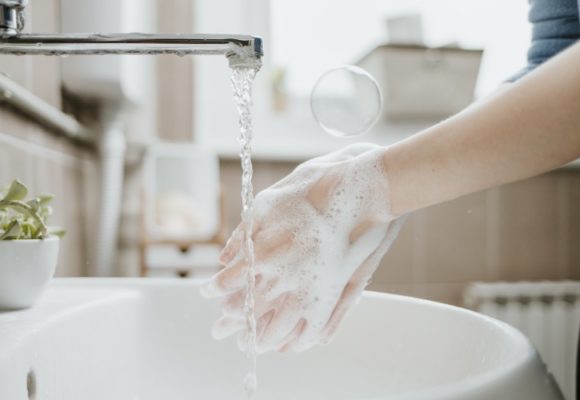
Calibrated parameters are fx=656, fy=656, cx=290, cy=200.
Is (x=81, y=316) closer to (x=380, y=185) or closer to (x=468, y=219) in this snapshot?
(x=380, y=185)

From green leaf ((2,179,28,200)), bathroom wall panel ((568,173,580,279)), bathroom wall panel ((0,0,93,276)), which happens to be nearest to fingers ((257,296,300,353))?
green leaf ((2,179,28,200))

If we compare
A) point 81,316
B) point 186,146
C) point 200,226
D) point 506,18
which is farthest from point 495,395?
point 506,18

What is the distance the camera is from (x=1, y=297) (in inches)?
21.0

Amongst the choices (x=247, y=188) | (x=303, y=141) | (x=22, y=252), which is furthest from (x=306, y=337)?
(x=303, y=141)

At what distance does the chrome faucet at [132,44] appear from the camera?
47 cm

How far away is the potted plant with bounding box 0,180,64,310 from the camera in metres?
0.53

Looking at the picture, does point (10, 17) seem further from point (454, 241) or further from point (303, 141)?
point (454, 241)

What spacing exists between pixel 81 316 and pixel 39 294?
0.14 feet

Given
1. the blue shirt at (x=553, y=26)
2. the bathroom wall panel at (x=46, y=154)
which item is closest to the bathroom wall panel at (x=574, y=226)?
the blue shirt at (x=553, y=26)

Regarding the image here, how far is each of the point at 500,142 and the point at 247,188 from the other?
21cm

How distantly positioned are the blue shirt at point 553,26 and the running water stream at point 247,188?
17.3 inches

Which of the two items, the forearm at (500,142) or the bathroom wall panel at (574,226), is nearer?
the forearm at (500,142)

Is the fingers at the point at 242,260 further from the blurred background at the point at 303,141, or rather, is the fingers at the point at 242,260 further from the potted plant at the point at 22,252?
the blurred background at the point at 303,141

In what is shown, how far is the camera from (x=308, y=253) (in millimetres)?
565
